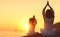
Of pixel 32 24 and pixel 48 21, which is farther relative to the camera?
pixel 32 24

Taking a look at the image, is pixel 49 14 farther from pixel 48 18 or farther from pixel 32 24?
pixel 32 24

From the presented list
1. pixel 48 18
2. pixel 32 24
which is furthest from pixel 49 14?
pixel 32 24

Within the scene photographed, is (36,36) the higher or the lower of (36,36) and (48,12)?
the lower

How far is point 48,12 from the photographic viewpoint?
21125 millimetres

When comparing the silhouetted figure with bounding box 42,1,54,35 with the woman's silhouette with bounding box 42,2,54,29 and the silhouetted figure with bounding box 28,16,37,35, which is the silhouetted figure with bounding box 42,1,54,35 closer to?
the woman's silhouette with bounding box 42,2,54,29

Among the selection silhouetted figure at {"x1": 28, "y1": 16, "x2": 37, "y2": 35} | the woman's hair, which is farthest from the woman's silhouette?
silhouetted figure at {"x1": 28, "y1": 16, "x2": 37, "y2": 35}

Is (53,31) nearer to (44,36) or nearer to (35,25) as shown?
(44,36)

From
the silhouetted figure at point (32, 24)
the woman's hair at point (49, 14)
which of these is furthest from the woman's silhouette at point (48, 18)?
the silhouetted figure at point (32, 24)

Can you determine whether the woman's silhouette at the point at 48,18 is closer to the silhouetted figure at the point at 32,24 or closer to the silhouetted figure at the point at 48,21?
the silhouetted figure at the point at 48,21

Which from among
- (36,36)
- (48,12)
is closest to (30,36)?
(36,36)

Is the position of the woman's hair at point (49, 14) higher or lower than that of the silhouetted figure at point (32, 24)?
higher

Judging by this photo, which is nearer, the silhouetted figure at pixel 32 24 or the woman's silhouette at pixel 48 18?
the woman's silhouette at pixel 48 18

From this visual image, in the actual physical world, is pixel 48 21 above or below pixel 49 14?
below

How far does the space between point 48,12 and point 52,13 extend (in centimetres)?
30
